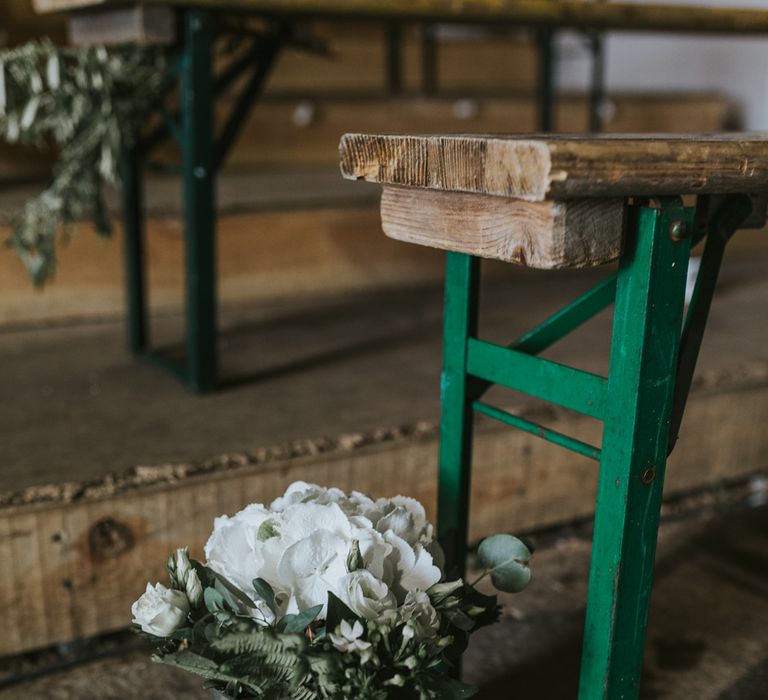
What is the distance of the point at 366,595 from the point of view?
2.62ft

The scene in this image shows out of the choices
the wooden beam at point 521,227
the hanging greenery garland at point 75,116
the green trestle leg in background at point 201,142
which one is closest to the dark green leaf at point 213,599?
the wooden beam at point 521,227

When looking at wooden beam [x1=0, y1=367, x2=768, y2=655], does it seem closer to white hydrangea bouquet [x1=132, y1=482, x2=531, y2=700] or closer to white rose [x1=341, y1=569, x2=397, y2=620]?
white hydrangea bouquet [x1=132, y1=482, x2=531, y2=700]

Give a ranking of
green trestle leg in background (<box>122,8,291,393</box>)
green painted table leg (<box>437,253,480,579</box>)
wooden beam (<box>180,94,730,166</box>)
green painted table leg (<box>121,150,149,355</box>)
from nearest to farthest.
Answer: green painted table leg (<box>437,253,480,579</box>), green trestle leg in background (<box>122,8,291,393</box>), green painted table leg (<box>121,150,149,355</box>), wooden beam (<box>180,94,730,166</box>)

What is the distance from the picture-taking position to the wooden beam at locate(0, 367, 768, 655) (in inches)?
47.5

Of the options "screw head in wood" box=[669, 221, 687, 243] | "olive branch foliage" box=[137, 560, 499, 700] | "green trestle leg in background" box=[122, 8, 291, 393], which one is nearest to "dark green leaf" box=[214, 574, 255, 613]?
"olive branch foliage" box=[137, 560, 499, 700]

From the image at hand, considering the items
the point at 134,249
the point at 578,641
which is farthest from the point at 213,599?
the point at 134,249

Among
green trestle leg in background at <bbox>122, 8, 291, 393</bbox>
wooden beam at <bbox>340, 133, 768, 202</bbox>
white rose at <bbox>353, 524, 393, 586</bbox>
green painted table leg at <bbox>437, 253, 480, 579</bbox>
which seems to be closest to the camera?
wooden beam at <bbox>340, 133, 768, 202</bbox>

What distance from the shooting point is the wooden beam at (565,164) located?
2.32 ft

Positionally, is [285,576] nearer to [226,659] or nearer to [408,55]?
[226,659]

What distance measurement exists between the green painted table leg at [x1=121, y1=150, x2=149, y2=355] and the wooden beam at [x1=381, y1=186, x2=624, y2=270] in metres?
1.03

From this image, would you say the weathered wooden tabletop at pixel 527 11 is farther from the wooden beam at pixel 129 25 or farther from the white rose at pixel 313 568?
the white rose at pixel 313 568

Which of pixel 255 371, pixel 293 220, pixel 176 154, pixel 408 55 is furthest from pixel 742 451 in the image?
pixel 408 55

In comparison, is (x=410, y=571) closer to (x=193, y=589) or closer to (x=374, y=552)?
(x=374, y=552)

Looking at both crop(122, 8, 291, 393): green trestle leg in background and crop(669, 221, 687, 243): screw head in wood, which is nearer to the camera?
crop(669, 221, 687, 243): screw head in wood
